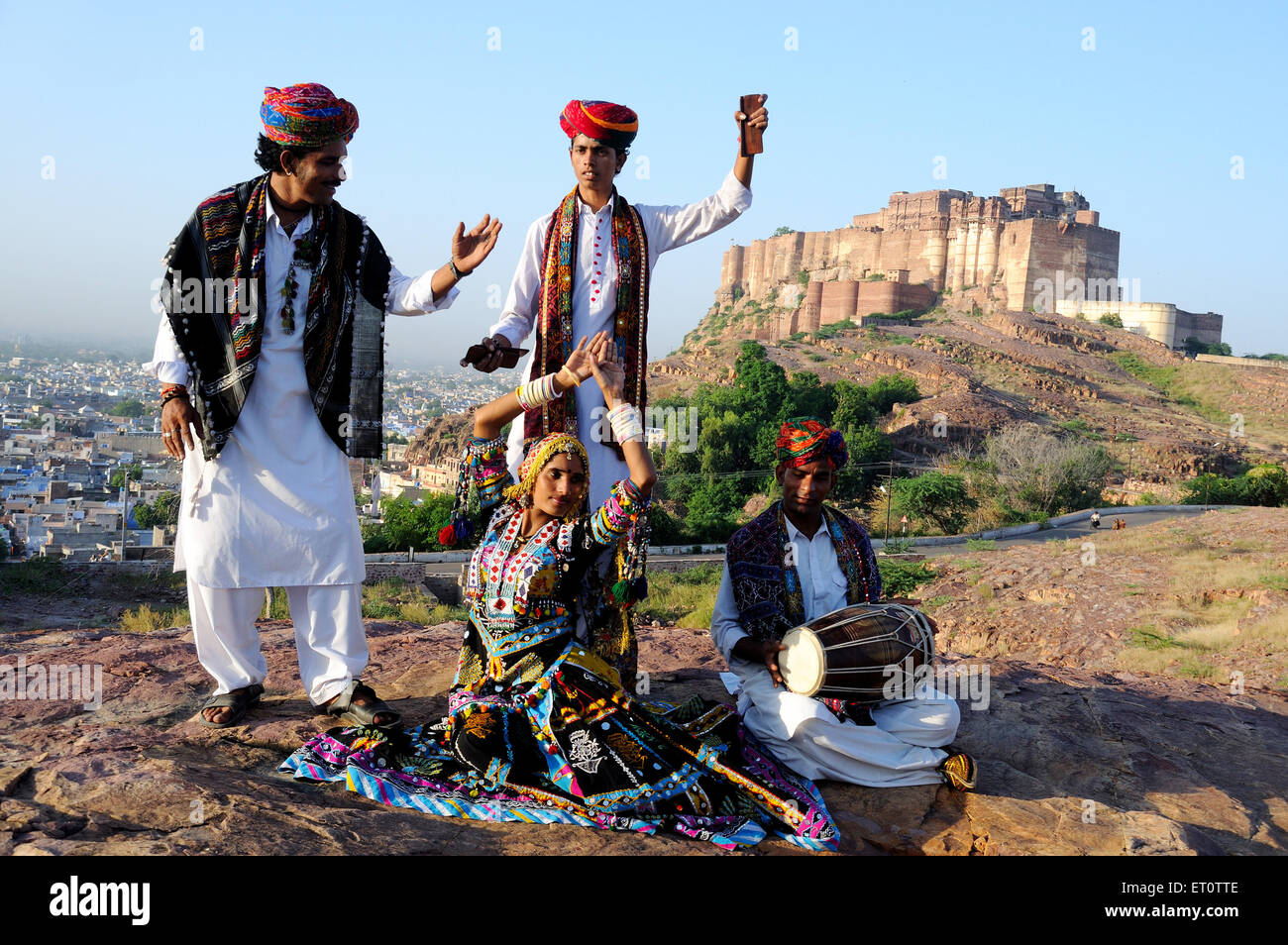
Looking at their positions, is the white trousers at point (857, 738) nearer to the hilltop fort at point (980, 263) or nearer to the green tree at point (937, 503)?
the green tree at point (937, 503)

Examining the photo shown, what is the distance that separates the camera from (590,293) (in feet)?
13.1

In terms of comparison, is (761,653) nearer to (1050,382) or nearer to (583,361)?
(583,361)

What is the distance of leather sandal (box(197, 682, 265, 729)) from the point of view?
3.65 m

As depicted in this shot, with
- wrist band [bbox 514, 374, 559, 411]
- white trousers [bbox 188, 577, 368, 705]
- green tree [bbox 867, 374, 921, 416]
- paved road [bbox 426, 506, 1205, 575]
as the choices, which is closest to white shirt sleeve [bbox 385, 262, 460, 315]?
wrist band [bbox 514, 374, 559, 411]

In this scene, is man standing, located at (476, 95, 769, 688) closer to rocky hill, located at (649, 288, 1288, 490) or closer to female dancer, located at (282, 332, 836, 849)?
female dancer, located at (282, 332, 836, 849)

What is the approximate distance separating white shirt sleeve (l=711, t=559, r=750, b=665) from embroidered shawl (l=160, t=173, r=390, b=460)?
4.56 feet

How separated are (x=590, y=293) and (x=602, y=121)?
62cm

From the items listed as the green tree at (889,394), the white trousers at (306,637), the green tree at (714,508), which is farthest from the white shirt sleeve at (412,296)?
the green tree at (889,394)

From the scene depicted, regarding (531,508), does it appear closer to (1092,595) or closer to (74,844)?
(74,844)


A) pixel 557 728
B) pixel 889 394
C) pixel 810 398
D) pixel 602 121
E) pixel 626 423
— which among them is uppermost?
pixel 602 121

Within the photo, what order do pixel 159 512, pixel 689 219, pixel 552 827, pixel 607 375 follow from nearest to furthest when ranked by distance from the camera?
pixel 552 827 → pixel 607 375 → pixel 689 219 → pixel 159 512

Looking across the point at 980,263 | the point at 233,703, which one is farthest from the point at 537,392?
the point at 980,263

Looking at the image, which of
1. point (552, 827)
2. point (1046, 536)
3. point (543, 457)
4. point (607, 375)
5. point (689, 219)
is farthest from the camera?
point (1046, 536)
